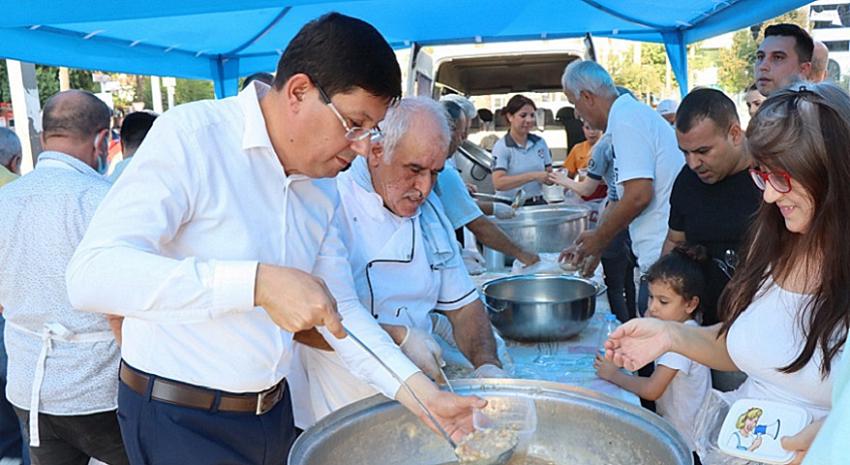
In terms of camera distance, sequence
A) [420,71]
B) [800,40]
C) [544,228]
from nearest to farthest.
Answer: [800,40] < [544,228] < [420,71]

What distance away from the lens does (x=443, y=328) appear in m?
2.12

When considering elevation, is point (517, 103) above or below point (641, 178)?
above

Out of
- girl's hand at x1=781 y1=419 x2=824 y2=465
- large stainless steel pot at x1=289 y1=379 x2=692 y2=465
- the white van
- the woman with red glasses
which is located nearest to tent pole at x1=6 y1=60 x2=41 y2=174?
the white van

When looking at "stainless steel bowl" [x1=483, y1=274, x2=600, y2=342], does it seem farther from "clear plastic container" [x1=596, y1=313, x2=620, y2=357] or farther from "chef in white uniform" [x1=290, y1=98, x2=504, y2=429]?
"chef in white uniform" [x1=290, y1=98, x2=504, y2=429]

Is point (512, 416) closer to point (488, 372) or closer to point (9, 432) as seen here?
point (488, 372)

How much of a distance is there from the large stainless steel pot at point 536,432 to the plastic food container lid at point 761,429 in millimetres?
211

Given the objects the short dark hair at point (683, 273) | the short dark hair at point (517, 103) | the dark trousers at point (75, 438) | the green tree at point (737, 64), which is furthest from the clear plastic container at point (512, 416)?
the green tree at point (737, 64)

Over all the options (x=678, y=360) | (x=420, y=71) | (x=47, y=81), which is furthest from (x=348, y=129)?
(x=47, y=81)

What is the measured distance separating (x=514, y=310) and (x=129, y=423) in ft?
3.63

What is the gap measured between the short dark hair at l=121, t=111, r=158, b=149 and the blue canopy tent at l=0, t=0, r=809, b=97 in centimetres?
49

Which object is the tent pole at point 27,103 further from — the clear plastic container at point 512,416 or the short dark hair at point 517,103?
the clear plastic container at point 512,416

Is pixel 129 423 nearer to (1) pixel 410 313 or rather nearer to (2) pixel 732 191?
(1) pixel 410 313

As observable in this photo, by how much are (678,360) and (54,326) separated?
1.75 meters

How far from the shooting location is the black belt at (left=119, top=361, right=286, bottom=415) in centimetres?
121
